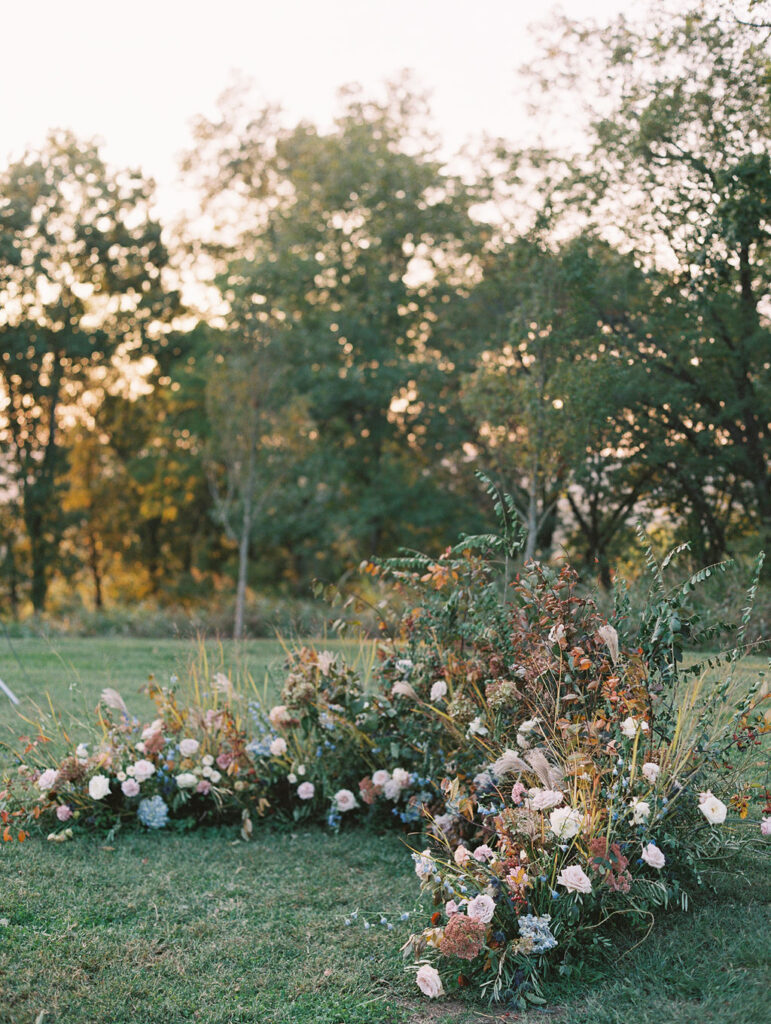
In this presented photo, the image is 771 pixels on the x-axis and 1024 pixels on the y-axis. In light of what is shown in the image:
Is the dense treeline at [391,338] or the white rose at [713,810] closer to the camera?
the white rose at [713,810]

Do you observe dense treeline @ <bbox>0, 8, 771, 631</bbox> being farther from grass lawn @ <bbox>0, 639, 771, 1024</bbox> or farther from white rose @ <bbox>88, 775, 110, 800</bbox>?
white rose @ <bbox>88, 775, 110, 800</bbox>

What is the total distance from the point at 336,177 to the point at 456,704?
14226mm

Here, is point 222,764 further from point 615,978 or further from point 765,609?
point 765,609

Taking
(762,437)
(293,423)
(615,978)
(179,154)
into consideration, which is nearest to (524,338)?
(293,423)

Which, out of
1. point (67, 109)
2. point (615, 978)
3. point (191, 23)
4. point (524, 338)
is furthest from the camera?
point (67, 109)

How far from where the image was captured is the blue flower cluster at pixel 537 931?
2664 mm

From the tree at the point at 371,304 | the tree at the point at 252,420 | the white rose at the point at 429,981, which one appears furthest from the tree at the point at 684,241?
the white rose at the point at 429,981

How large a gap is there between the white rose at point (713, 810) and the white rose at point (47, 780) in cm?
280

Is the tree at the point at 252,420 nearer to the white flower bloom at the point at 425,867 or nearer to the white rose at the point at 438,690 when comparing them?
the white rose at the point at 438,690

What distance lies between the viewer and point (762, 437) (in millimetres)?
12516

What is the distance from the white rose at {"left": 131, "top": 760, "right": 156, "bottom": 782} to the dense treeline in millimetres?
6013

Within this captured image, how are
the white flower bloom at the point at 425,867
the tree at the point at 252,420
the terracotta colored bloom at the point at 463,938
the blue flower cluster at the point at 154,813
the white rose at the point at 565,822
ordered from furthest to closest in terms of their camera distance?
the tree at the point at 252,420, the blue flower cluster at the point at 154,813, the white flower bloom at the point at 425,867, the white rose at the point at 565,822, the terracotta colored bloom at the point at 463,938

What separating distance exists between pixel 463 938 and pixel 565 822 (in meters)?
0.46

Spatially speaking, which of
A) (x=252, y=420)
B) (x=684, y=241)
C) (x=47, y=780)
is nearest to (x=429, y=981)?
(x=47, y=780)
